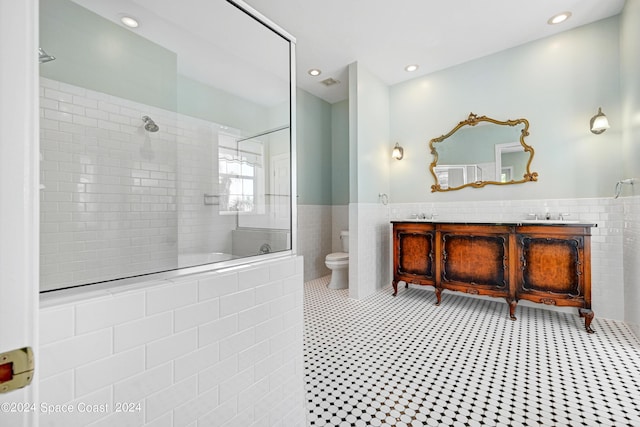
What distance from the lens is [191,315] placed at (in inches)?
39.2

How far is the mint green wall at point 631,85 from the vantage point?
2.15 meters

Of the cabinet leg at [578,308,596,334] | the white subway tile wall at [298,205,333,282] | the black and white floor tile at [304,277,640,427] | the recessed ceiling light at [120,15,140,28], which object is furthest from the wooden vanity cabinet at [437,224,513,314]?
the recessed ceiling light at [120,15,140,28]

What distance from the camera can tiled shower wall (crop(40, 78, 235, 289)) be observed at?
1.00m

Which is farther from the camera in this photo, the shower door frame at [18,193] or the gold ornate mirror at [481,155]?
the gold ornate mirror at [481,155]

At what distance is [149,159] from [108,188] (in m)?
0.57

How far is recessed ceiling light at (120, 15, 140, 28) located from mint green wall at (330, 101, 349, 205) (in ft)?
10.5

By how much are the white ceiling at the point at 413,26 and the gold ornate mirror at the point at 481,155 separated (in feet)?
2.65

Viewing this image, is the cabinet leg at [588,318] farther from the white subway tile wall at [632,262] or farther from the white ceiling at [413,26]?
the white ceiling at [413,26]

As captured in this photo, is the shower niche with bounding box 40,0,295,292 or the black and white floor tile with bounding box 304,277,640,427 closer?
the shower niche with bounding box 40,0,295,292

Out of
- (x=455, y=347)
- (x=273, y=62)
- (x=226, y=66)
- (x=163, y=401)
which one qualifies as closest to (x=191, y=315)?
(x=163, y=401)

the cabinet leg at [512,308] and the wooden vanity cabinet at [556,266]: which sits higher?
the wooden vanity cabinet at [556,266]

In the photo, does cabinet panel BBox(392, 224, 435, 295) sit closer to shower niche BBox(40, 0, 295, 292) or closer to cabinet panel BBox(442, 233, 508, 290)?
cabinet panel BBox(442, 233, 508, 290)

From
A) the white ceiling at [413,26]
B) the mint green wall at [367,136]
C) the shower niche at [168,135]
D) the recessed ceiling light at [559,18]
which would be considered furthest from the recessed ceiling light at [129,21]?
the recessed ceiling light at [559,18]

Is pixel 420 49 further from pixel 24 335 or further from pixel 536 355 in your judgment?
pixel 24 335
